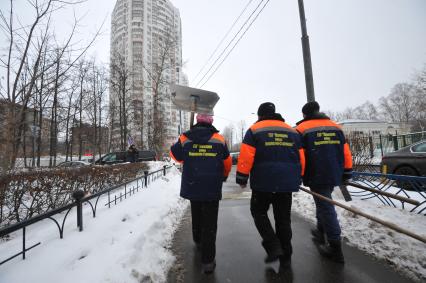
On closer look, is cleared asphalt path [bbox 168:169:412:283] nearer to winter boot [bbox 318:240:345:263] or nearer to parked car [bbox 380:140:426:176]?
winter boot [bbox 318:240:345:263]

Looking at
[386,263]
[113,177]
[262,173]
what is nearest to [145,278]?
[262,173]

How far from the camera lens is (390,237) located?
2.93 meters

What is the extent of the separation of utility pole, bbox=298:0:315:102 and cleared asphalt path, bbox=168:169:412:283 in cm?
337

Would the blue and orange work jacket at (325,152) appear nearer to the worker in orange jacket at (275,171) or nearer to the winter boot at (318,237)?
the worker in orange jacket at (275,171)

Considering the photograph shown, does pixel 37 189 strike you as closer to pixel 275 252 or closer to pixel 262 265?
pixel 262 265

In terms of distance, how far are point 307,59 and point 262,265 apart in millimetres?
5015

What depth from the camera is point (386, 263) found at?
2.53 m

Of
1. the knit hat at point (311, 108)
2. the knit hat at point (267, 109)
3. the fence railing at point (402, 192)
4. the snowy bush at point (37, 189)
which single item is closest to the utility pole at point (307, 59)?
the fence railing at point (402, 192)

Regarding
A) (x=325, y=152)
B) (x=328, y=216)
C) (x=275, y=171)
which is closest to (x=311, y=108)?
(x=325, y=152)

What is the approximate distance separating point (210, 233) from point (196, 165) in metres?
0.83

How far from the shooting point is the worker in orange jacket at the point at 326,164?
2695 millimetres

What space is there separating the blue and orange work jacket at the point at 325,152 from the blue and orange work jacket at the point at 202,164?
1.20 m

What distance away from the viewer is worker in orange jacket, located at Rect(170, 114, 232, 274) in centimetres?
255

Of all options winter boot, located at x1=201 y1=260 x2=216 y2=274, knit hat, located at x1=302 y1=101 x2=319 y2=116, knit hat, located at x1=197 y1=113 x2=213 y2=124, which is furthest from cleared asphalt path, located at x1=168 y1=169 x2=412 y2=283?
knit hat, located at x1=302 y1=101 x2=319 y2=116
